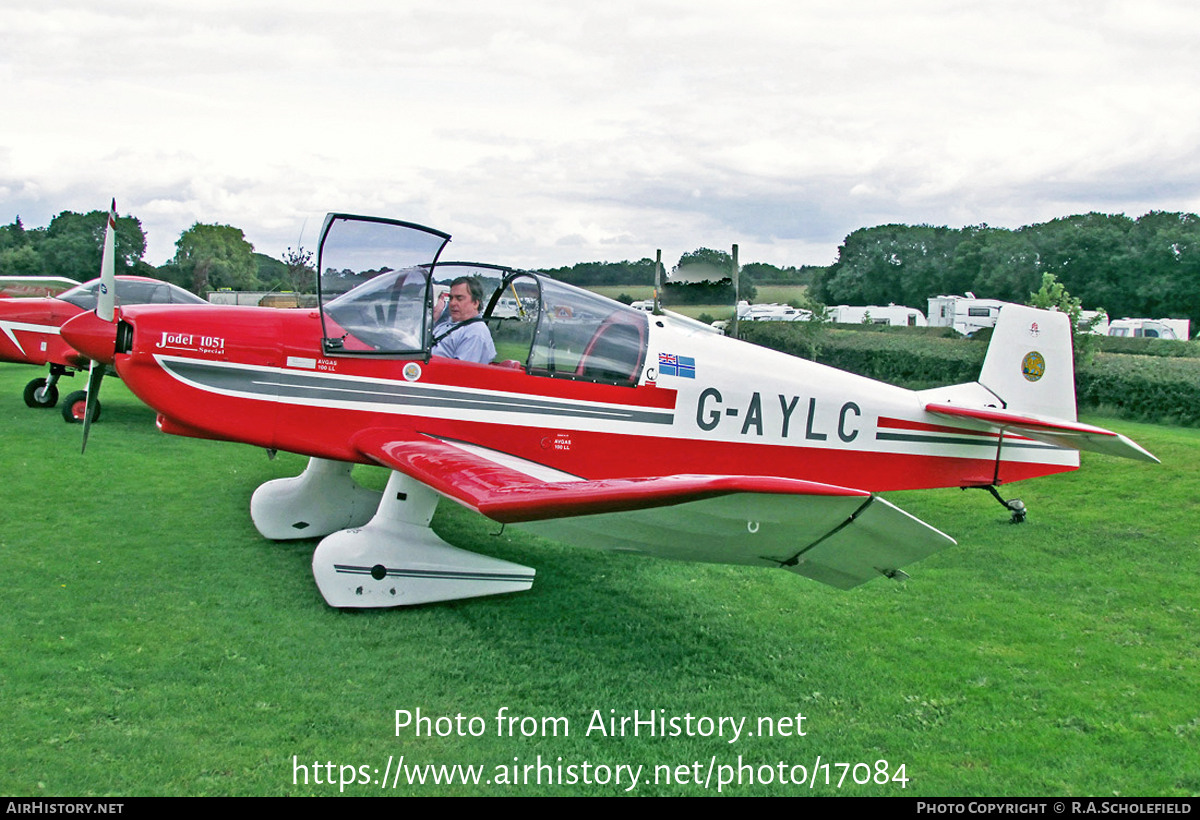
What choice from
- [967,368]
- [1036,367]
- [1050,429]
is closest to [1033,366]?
[1036,367]

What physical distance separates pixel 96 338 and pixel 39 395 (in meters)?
8.68

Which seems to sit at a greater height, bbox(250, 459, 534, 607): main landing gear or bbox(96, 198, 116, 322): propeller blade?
bbox(96, 198, 116, 322): propeller blade

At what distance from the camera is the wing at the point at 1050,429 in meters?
5.93

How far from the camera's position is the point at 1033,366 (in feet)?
22.8

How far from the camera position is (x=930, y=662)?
186 inches

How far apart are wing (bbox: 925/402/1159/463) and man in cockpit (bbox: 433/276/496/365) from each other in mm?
3396

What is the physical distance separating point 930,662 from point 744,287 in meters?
21.5

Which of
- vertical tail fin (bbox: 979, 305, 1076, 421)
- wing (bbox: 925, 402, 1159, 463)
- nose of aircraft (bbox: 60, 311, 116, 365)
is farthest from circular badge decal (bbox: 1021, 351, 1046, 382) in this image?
nose of aircraft (bbox: 60, 311, 116, 365)

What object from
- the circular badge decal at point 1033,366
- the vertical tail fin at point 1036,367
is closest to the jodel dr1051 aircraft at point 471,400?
the vertical tail fin at point 1036,367

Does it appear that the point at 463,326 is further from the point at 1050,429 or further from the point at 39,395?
the point at 39,395

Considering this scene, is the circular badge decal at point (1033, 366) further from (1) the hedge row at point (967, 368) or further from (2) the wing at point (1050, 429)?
(1) the hedge row at point (967, 368)

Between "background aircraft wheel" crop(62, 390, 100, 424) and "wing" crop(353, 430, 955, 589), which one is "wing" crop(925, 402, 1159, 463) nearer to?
"wing" crop(353, 430, 955, 589)

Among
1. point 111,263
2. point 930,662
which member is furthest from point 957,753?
point 111,263

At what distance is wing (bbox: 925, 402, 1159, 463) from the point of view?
5.93 meters
